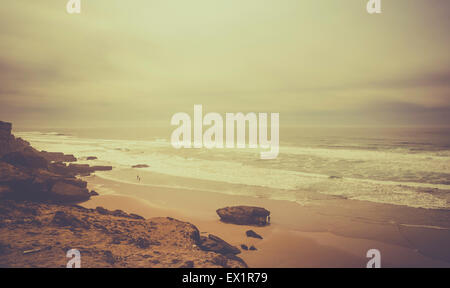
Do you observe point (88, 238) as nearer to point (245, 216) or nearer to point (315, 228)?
point (245, 216)

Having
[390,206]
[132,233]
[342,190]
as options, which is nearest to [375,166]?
[342,190]

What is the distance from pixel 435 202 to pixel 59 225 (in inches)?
889

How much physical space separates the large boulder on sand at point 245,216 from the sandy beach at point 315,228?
0.36 metres

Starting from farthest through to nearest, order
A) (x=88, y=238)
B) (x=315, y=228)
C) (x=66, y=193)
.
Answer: (x=66, y=193) → (x=315, y=228) → (x=88, y=238)

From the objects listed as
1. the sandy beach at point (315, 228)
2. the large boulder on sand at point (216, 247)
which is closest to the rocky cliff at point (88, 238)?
the large boulder on sand at point (216, 247)

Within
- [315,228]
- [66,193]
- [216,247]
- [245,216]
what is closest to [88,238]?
[216,247]

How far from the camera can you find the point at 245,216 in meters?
12.9

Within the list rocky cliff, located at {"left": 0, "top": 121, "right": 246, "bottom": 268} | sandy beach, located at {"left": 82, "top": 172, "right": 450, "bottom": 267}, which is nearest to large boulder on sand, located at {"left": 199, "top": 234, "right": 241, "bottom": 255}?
rocky cliff, located at {"left": 0, "top": 121, "right": 246, "bottom": 268}

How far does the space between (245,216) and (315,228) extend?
3693 millimetres

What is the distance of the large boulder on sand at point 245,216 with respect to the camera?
12875 millimetres
